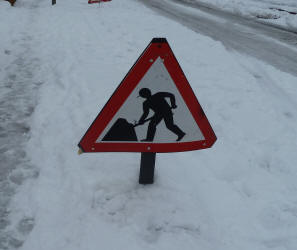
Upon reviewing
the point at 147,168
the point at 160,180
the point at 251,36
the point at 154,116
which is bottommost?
the point at 251,36

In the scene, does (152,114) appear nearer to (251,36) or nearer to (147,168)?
(147,168)

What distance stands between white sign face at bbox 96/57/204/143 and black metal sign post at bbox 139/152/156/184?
0.31m

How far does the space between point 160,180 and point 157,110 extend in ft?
2.90

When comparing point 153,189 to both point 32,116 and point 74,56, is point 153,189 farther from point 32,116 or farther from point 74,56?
point 74,56

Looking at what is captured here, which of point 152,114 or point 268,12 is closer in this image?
point 152,114

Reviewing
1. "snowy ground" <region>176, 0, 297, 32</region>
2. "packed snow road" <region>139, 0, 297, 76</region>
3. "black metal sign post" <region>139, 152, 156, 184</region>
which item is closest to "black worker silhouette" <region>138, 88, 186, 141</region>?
"black metal sign post" <region>139, 152, 156, 184</region>

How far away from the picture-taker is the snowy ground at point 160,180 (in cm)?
232

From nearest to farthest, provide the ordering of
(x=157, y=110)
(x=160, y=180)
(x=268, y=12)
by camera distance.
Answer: (x=157, y=110) < (x=160, y=180) < (x=268, y=12)

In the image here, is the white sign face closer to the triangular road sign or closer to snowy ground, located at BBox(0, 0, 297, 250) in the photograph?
the triangular road sign

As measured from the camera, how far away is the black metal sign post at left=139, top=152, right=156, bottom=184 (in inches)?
101

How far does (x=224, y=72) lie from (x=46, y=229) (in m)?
4.89

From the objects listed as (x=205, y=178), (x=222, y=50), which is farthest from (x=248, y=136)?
(x=222, y=50)

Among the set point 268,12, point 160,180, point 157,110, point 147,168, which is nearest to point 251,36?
point 268,12

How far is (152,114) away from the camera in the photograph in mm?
2205
